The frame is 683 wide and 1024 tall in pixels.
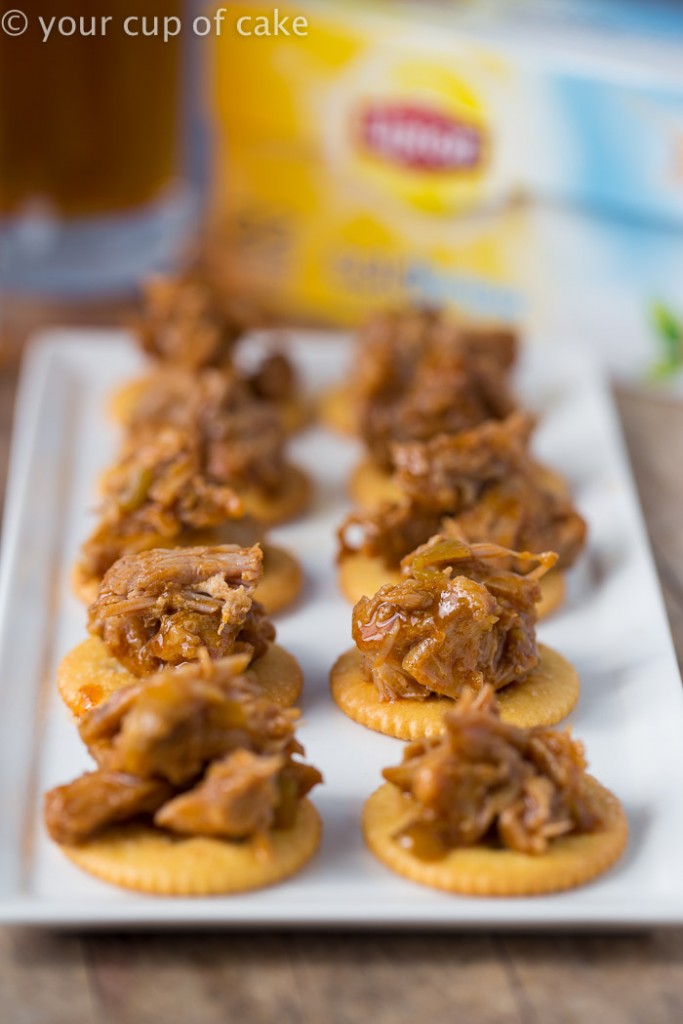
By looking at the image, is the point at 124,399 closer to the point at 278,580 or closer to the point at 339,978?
the point at 278,580

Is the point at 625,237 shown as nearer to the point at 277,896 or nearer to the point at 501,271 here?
the point at 501,271

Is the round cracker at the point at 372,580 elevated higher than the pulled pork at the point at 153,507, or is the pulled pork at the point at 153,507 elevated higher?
the pulled pork at the point at 153,507

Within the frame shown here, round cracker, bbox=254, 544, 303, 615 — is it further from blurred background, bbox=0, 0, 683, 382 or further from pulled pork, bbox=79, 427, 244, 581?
blurred background, bbox=0, 0, 683, 382

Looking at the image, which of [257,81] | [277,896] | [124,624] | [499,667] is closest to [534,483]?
[499,667]

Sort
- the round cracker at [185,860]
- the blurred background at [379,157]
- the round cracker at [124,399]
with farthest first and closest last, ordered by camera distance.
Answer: the blurred background at [379,157]
the round cracker at [124,399]
the round cracker at [185,860]

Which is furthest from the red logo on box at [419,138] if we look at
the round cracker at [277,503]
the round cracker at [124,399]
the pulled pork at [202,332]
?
the round cracker at [277,503]

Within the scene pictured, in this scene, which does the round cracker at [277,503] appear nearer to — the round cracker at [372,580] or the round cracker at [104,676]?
the round cracker at [372,580]
